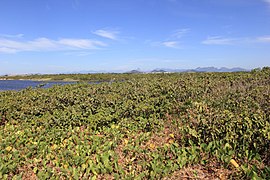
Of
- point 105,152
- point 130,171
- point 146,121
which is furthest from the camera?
point 146,121

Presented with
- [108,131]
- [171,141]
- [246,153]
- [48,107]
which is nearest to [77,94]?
[48,107]

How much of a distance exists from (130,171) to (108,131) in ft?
5.54

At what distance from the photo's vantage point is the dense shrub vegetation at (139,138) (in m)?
3.82

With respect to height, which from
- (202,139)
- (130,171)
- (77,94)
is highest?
(77,94)

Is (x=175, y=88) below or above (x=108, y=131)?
above

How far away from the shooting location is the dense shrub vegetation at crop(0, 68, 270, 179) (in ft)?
12.5

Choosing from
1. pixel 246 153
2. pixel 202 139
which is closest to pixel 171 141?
pixel 202 139

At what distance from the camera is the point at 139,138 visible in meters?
4.97

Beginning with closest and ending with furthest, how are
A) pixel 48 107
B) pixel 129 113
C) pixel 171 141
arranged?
pixel 171 141 → pixel 129 113 → pixel 48 107

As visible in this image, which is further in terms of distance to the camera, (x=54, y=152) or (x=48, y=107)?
(x=48, y=107)

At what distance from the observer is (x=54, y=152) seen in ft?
14.8

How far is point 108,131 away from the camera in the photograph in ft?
17.7

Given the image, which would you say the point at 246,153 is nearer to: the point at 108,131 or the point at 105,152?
the point at 105,152

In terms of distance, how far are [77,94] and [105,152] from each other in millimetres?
3785
